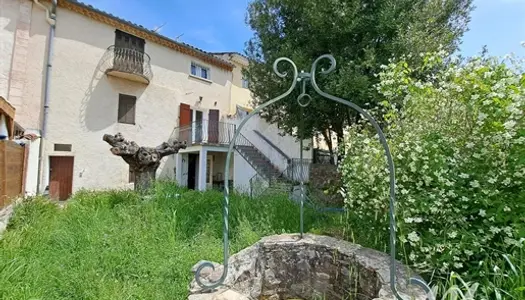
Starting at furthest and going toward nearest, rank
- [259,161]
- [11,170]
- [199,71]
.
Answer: [199,71] → [259,161] → [11,170]

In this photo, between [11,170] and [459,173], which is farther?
[11,170]

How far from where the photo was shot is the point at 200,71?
15055 mm

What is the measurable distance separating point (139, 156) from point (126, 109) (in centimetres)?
659

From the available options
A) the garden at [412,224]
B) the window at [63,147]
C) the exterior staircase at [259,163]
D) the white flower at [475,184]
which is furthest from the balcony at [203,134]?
the white flower at [475,184]

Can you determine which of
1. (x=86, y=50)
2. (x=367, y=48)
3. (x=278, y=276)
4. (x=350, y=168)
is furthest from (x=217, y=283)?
(x=86, y=50)

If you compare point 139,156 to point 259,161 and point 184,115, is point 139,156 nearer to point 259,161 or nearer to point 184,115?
point 259,161

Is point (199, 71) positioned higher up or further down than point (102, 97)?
higher up

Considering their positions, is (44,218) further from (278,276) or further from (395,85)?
(395,85)

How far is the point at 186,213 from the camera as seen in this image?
16.7 ft

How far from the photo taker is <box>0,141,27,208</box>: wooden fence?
486 centimetres

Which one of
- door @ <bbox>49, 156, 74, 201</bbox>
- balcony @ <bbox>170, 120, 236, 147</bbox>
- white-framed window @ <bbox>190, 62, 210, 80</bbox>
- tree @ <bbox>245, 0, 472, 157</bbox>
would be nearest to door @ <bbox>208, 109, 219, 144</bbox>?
balcony @ <bbox>170, 120, 236, 147</bbox>

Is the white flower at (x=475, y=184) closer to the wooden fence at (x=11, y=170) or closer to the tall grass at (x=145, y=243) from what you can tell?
the tall grass at (x=145, y=243)

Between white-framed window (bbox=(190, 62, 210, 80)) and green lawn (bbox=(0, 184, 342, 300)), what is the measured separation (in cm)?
998

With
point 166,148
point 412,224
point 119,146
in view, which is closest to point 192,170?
point 166,148
